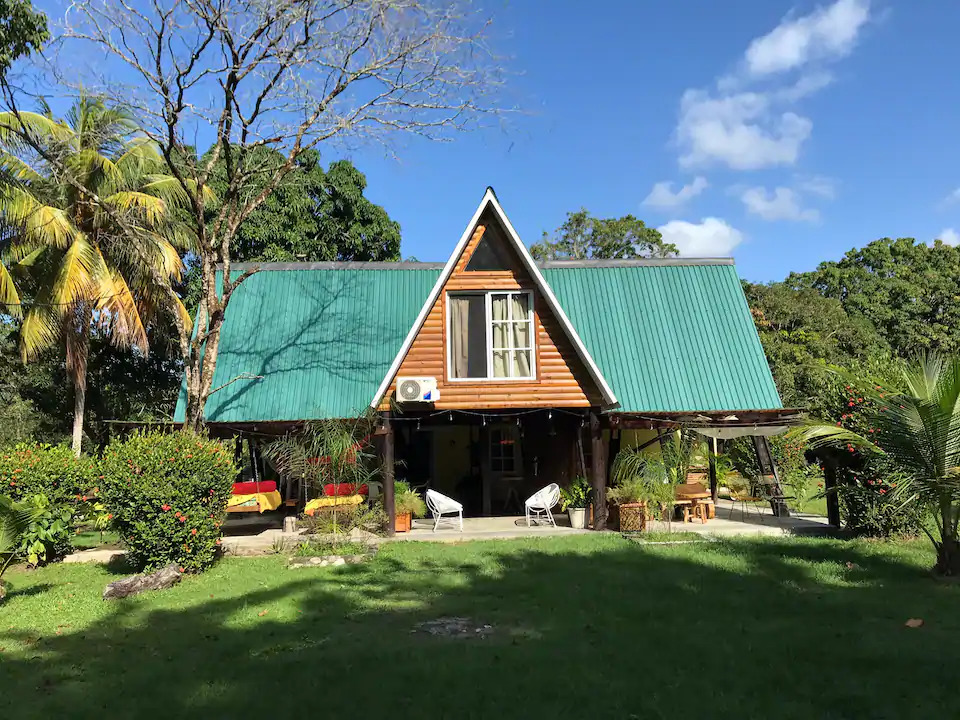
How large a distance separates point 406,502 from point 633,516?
4486mm

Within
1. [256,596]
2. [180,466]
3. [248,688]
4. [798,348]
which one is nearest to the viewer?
[248,688]

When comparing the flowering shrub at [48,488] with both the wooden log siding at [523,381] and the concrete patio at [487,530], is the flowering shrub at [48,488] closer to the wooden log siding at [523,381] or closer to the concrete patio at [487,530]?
the concrete patio at [487,530]

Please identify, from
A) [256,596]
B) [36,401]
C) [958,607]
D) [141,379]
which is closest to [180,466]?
[256,596]

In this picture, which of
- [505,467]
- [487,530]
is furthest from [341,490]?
[505,467]

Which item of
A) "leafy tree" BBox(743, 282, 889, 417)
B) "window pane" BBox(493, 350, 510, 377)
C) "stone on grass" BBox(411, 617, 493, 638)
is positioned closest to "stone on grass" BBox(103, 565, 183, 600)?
"stone on grass" BBox(411, 617, 493, 638)

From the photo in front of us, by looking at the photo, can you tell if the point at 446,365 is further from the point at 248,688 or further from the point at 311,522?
the point at 248,688

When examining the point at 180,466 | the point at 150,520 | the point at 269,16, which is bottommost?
the point at 150,520

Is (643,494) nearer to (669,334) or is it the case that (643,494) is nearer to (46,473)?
(669,334)

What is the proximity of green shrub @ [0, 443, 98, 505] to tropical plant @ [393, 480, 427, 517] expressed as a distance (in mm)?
5394

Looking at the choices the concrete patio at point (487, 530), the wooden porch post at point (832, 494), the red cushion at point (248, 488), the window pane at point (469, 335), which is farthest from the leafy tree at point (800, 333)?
the red cushion at point (248, 488)

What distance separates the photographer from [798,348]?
1214 inches

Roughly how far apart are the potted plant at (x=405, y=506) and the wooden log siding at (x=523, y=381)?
2.01 metres

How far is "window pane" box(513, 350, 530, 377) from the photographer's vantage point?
46.2 feet

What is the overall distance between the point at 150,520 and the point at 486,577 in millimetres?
4895
